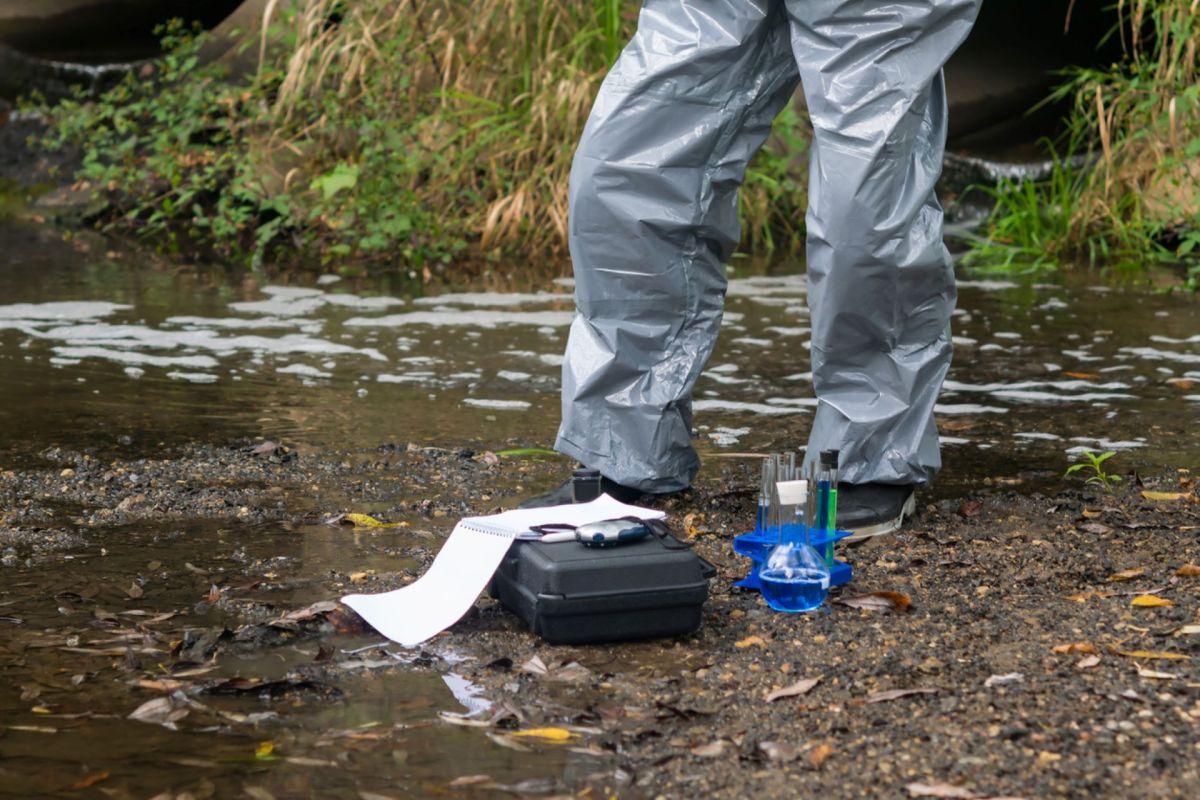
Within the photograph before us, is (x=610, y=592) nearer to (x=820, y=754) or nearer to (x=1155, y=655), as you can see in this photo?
(x=820, y=754)

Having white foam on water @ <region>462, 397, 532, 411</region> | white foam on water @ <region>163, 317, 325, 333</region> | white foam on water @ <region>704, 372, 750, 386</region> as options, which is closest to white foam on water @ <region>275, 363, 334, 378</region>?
white foam on water @ <region>462, 397, 532, 411</region>

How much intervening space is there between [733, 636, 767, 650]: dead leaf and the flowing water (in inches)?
5.3

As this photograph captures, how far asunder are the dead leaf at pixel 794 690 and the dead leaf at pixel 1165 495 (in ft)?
4.33

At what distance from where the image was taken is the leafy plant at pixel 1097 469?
3184mm

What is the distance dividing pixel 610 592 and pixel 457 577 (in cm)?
26

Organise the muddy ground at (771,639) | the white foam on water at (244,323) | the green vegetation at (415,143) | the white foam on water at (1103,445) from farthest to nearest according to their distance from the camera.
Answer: the green vegetation at (415,143)
the white foam on water at (244,323)
the white foam on water at (1103,445)
the muddy ground at (771,639)

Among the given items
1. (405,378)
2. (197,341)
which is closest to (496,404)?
(405,378)

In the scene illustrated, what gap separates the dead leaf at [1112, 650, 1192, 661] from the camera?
207 cm

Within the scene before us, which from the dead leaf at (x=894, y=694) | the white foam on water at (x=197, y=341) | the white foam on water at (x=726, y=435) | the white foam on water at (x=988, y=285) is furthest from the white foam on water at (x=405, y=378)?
the white foam on water at (x=988, y=285)

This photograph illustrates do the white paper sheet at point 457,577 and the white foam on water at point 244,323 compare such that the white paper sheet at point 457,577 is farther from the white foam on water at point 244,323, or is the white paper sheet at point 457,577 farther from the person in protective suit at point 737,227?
the white foam on water at point 244,323

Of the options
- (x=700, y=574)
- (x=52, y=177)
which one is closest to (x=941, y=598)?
(x=700, y=574)

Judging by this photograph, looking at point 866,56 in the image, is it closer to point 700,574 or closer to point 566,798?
point 700,574

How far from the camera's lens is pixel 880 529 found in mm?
2855

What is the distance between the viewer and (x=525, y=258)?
712 cm
